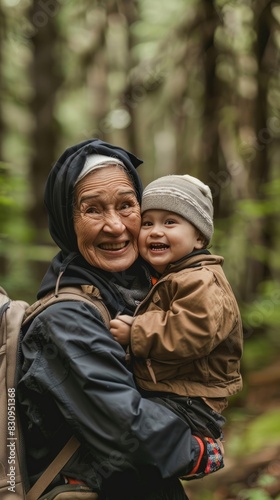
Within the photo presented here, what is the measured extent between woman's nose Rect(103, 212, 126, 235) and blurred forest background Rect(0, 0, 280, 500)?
2.23m

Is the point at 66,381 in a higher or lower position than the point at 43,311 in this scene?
lower

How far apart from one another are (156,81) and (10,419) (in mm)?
→ 7373

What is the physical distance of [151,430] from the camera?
2730mm

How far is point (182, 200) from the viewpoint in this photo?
3.19 metres

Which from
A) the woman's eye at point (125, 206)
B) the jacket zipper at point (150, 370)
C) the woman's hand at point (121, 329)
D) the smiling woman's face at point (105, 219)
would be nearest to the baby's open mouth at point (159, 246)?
the smiling woman's face at point (105, 219)

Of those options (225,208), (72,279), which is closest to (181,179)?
(72,279)

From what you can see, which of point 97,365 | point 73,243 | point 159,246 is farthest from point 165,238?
point 97,365

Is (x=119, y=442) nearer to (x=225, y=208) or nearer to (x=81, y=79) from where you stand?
(x=225, y=208)

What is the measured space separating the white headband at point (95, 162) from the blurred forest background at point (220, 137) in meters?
2.08

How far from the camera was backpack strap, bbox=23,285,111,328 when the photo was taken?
2.95 meters

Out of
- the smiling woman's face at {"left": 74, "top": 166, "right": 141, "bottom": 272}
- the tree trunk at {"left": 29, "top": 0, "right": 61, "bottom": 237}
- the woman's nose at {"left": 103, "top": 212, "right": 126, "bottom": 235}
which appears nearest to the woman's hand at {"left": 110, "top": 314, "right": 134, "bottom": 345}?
the smiling woman's face at {"left": 74, "top": 166, "right": 141, "bottom": 272}

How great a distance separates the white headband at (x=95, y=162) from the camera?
315 cm

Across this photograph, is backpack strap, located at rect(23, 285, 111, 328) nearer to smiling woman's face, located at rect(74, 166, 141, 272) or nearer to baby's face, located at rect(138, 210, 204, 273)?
smiling woman's face, located at rect(74, 166, 141, 272)

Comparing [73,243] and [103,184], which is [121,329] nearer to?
[73,243]
